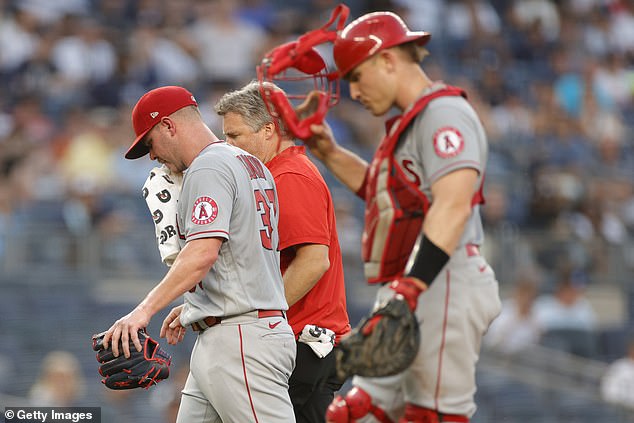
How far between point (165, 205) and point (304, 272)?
603 mm

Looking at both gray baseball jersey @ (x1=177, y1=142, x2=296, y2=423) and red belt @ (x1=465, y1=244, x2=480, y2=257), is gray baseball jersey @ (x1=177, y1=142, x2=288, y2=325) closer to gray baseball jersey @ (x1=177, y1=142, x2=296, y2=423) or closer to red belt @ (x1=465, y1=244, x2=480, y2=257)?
gray baseball jersey @ (x1=177, y1=142, x2=296, y2=423)

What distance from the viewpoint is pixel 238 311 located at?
4203 mm

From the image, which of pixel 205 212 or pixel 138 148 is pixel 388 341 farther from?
pixel 138 148

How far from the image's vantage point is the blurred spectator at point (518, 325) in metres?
10.2

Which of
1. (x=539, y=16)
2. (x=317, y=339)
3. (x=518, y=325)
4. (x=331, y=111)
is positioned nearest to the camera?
(x=317, y=339)

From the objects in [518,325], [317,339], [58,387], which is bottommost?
[518,325]

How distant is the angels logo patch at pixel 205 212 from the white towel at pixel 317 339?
804mm

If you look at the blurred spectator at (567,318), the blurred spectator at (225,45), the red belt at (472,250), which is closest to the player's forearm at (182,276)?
the red belt at (472,250)

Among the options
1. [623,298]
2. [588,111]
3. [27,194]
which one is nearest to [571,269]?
[623,298]

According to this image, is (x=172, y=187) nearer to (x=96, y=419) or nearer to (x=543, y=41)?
(x=96, y=419)

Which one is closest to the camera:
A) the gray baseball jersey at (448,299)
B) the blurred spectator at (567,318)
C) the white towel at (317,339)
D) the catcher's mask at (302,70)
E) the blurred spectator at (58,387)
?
the gray baseball jersey at (448,299)

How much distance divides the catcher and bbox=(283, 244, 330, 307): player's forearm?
51 centimetres

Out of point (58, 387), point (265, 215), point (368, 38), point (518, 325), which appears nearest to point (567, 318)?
point (518, 325)

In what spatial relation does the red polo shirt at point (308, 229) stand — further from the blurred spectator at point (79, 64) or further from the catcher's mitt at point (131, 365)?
the blurred spectator at point (79, 64)
